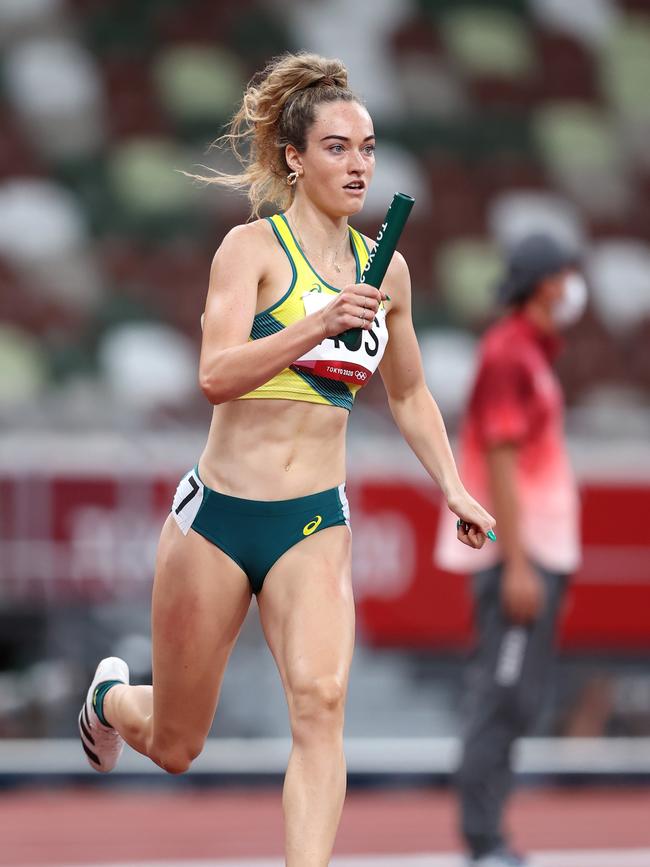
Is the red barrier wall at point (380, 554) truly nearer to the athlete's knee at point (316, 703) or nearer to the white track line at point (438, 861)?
the white track line at point (438, 861)

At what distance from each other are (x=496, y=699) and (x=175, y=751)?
1842mm

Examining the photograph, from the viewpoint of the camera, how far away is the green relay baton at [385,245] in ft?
12.0

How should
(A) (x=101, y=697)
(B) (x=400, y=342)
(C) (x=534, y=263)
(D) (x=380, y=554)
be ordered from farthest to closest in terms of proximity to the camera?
(D) (x=380, y=554)
(C) (x=534, y=263)
(A) (x=101, y=697)
(B) (x=400, y=342)

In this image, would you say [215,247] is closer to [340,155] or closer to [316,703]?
[340,155]

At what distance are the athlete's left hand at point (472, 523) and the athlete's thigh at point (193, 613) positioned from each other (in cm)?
55

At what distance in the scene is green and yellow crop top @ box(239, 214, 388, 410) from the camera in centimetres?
400

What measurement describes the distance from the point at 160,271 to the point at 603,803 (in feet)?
17.9

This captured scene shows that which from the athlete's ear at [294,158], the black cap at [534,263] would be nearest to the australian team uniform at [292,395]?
the athlete's ear at [294,158]

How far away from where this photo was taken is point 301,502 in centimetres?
408

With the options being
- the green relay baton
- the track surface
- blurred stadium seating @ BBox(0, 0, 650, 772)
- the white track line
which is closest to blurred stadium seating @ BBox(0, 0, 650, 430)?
blurred stadium seating @ BBox(0, 0, 650, 772)

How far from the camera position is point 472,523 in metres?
4.04

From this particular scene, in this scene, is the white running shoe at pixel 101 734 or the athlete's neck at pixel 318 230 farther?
the white running shoe at pixel 101 734

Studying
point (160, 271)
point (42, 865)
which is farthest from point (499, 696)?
point (160, 271)

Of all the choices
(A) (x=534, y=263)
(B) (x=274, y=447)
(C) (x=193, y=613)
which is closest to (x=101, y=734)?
(C) (x=193, y=613)
